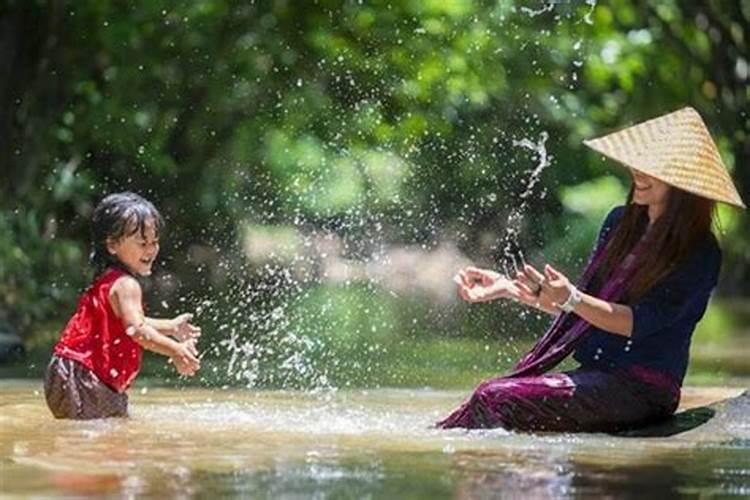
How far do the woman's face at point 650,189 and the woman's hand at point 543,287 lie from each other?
536 mm

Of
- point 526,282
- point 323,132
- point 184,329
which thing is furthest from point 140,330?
point 323,132

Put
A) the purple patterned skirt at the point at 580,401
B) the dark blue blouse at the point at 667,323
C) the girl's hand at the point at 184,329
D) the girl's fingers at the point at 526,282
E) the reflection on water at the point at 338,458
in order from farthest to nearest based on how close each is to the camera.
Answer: the girl's hand at the point at 184,329 → the purple patterned skirt at the point at 580,401 → the dark blue blouse at the point at 667,323 → the girl's fingers at the point at 526,282 → the reflection on water at the point at 338,458

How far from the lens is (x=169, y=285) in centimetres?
2502

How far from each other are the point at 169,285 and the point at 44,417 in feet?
48.4

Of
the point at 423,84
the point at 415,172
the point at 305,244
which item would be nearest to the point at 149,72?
the point at 423,84

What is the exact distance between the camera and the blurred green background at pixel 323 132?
20.5 m

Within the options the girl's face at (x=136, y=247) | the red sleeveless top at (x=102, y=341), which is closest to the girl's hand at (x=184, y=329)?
the red sleeveless top at (x=102, y=341)

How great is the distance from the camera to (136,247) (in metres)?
10.0

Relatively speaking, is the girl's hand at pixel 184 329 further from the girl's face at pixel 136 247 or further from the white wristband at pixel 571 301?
the white wristband at pixel 571 301

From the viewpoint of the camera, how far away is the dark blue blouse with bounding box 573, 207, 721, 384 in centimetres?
913

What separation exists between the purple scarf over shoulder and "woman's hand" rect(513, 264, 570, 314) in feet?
1.03

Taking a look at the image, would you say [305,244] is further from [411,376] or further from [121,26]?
[411,376]

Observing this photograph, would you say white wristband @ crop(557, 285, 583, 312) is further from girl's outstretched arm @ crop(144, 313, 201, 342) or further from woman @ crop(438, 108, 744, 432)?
girl's outstretched arm @ crop(144, 313, 201, 342)

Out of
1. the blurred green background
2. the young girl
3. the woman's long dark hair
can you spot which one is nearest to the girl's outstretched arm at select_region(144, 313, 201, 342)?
the young girl
